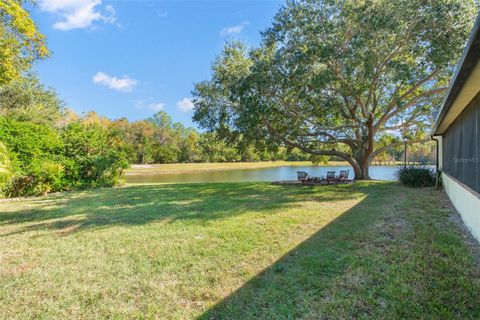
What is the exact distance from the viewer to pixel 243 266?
10.3 ft

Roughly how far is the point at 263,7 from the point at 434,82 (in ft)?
28.0

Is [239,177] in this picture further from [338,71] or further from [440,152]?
[440,152]

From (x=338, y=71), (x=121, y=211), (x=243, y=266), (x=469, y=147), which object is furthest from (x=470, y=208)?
(x=338, y=71)

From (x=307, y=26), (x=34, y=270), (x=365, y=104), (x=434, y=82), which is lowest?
(x=34, y=270)

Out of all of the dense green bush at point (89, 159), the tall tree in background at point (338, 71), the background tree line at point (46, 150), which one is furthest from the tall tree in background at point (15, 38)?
the tall tree in background at point (338, 71)

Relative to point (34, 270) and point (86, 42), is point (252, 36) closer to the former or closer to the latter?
point (86, 42)

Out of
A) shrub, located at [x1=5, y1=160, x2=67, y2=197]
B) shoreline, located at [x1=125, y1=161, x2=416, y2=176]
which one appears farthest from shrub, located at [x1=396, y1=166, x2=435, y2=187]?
shoreline, located at [x1=125, y1=161, x2=416, y2=176]

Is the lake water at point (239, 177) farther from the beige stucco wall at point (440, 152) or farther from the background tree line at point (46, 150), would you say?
the beige stucco wall at point (440, 152)

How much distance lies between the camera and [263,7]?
12383 millimetres

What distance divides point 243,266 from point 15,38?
359 inches

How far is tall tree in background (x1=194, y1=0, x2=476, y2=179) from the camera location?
8.91 m

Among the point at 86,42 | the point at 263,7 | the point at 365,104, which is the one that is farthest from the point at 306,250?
the point at 86,42

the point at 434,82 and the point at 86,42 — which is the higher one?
the point at 86,42

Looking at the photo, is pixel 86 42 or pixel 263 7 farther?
pixel 86 42
